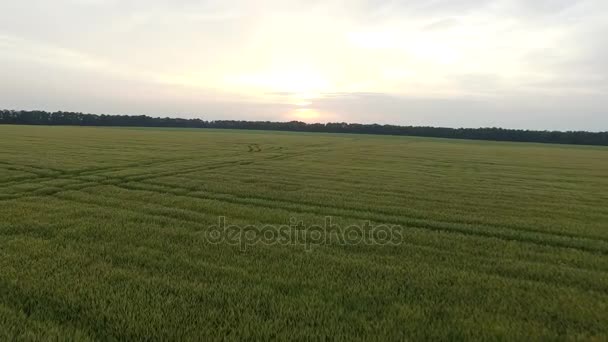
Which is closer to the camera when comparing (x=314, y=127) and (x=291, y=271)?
(x=291, y=271)

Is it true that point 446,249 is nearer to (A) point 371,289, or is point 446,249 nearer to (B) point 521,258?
(B) point 521,258

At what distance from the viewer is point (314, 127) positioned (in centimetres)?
17325

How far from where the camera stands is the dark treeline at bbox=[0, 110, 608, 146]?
13138cm

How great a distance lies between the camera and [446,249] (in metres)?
9.43

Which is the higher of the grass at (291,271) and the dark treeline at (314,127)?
the dark treeline at (314,127)

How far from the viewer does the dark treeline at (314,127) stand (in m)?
131

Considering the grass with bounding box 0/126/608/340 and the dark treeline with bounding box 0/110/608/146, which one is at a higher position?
the dark treeline with bounding box 0/110/608/146

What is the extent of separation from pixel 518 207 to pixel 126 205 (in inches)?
584

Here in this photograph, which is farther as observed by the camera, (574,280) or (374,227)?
(374,227)

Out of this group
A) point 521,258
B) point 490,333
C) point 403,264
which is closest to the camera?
point 490,333

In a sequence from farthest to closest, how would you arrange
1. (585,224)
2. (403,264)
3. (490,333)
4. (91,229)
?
1. (585,224)
2. (91,229)
3. (403,264)
4. (490,333)

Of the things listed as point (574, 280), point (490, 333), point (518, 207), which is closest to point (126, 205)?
point (490, 333)

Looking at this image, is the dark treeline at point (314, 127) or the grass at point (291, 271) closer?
the grass at point (291, 271)

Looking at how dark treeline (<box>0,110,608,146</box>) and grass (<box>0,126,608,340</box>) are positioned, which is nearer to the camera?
grass (<box>0,126,608,340</box>)
